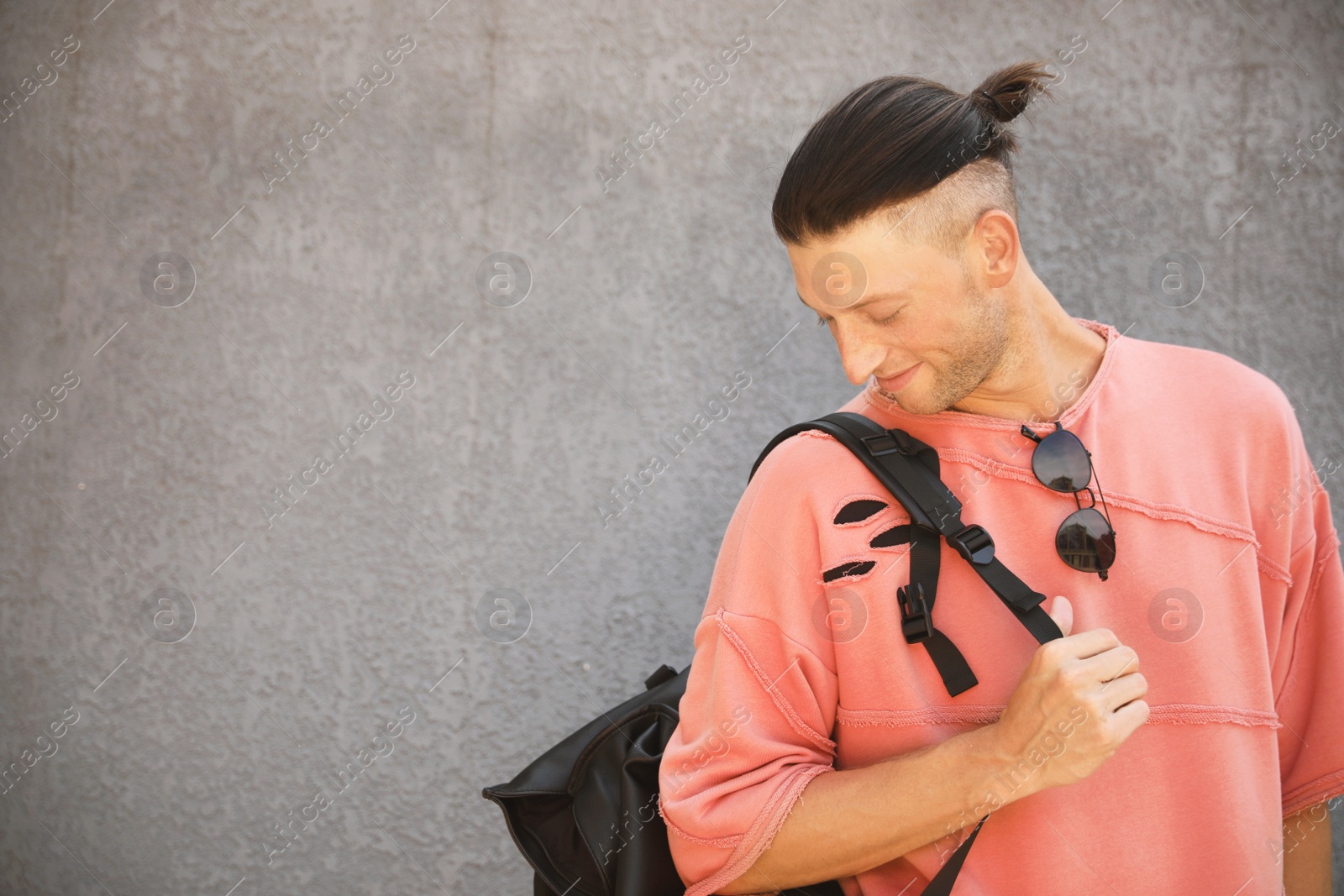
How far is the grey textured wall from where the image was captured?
224cm

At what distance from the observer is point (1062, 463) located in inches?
56.9

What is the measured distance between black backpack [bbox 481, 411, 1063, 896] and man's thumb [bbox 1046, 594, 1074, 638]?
18mm

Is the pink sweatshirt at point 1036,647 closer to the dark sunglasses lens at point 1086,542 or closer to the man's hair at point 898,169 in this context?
the dark sunglasses lens at point 1086,542

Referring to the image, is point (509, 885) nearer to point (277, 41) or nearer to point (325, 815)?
point (325, 815)

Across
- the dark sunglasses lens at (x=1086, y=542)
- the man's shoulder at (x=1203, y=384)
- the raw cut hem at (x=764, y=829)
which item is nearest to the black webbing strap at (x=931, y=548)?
the dark sunglasses lens at (x=1086, y=542)

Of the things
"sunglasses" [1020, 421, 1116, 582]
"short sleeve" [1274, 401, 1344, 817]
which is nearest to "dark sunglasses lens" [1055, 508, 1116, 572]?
"sunglasses" [1020, 421, 1116, 582]

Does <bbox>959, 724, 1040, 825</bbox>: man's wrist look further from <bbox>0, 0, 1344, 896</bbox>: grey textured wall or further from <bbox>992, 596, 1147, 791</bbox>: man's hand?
<bbox>0, 0, 1344, 896</bbox>: grey textured wall

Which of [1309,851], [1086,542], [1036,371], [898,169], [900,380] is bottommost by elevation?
[1309,851]

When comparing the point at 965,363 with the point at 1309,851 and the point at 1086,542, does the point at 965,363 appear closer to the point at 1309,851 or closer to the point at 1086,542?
the point at 1086,542

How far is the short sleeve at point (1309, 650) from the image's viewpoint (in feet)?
5.02

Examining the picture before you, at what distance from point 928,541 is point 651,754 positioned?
A: 62 cm

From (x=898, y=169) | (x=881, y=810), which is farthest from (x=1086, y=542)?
(x=898, y=169)

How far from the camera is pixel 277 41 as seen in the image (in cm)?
229

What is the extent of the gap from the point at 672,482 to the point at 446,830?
1.02 m
